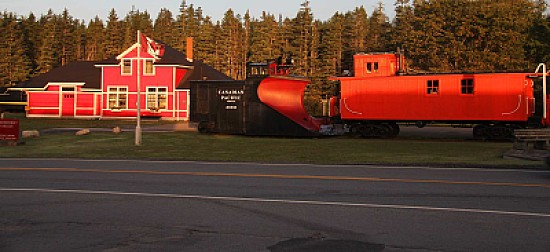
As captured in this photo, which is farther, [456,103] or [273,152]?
[456,103]

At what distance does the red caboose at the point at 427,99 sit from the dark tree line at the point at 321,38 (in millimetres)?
10327

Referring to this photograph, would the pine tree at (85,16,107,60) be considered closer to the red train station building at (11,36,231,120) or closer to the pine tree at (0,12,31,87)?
the pine tree at (0,12,31,87)

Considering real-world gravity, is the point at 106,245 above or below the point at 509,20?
below

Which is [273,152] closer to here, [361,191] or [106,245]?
[361,191]

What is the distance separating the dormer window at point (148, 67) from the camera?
52562mm

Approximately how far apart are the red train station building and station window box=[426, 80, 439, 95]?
26.9m

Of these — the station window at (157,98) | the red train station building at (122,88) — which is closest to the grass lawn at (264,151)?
the red train station building at (122,88)

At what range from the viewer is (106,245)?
7457 mm

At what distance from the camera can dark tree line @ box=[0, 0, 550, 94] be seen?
57.3m

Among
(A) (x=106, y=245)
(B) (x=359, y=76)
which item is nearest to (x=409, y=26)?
(B) (x=359, y=76)

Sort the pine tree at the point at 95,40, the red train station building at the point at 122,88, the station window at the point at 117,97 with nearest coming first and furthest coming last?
the red train station building at the point at 122,88 < the station window at the point at 117,97 < the pine tree at the point at 95,40

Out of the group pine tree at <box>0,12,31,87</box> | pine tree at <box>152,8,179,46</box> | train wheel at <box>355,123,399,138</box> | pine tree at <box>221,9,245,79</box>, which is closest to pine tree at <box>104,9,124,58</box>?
pine tree at <box>152,8,179,46</box>

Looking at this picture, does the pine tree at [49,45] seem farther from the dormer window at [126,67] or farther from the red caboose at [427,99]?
the red caboose at [427,99]

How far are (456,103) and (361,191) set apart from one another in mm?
18466
